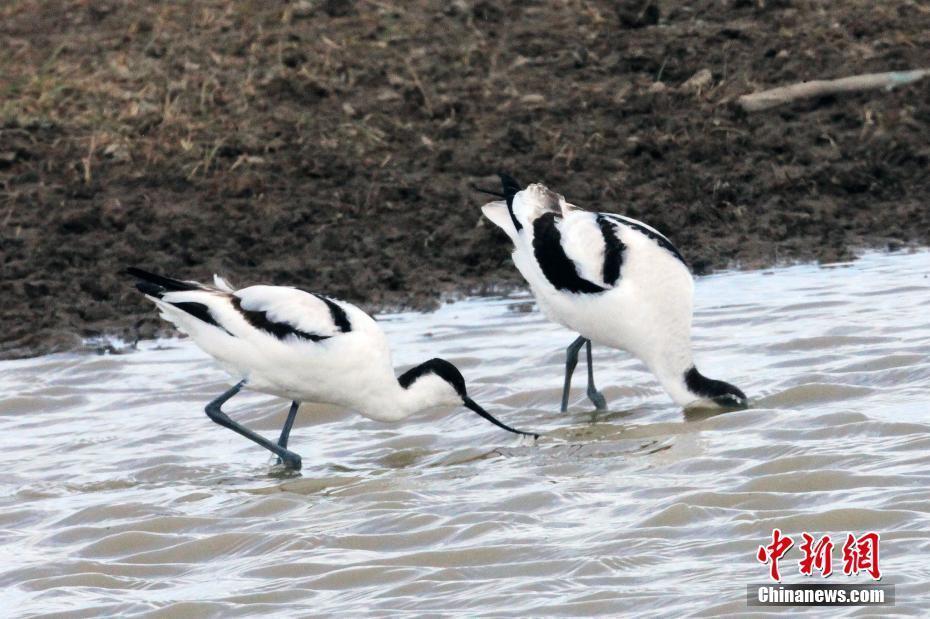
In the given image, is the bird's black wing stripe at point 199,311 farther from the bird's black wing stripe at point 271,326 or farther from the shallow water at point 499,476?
the shallow water at point 499,476

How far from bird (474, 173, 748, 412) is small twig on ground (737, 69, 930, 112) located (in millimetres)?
2670

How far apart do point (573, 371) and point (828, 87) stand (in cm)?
304

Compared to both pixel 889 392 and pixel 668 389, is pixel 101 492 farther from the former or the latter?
pixel 889 392

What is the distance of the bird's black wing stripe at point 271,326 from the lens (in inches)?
251

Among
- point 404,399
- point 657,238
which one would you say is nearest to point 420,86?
point 657,238

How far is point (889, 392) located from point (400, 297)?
8.11 ft

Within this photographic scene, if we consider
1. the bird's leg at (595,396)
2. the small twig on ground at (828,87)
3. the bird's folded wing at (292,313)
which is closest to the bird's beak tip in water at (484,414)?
the bird's leg at (595,396)

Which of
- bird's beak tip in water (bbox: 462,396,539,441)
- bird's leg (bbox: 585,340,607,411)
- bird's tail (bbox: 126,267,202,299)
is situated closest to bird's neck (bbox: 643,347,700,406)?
bird's leg (bbox: 585,340,607,411)

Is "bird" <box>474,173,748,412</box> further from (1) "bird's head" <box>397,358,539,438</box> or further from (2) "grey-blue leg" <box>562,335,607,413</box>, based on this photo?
(1) "bird's head" <box>397,358,539,438</box>

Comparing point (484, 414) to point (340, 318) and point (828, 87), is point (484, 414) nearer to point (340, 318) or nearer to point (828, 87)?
point (340, 318)

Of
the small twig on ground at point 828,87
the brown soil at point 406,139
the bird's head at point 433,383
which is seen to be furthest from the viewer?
the small twig on ground at point 828,87

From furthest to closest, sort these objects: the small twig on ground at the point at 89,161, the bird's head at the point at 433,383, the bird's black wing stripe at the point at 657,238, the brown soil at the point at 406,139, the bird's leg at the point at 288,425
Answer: the small twig on ground at the point at 89,161
the brown soil at the point at 406,139
the bird's black wing stripe at the point at 657,238
the bird's leg at the point at 288,425
the bird's head at the point at 433,383

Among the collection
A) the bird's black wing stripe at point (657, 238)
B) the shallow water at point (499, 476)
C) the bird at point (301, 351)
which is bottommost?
the shallow water at point (499, 476)

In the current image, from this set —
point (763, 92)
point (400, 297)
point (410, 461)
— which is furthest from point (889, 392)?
point (763, 92)
